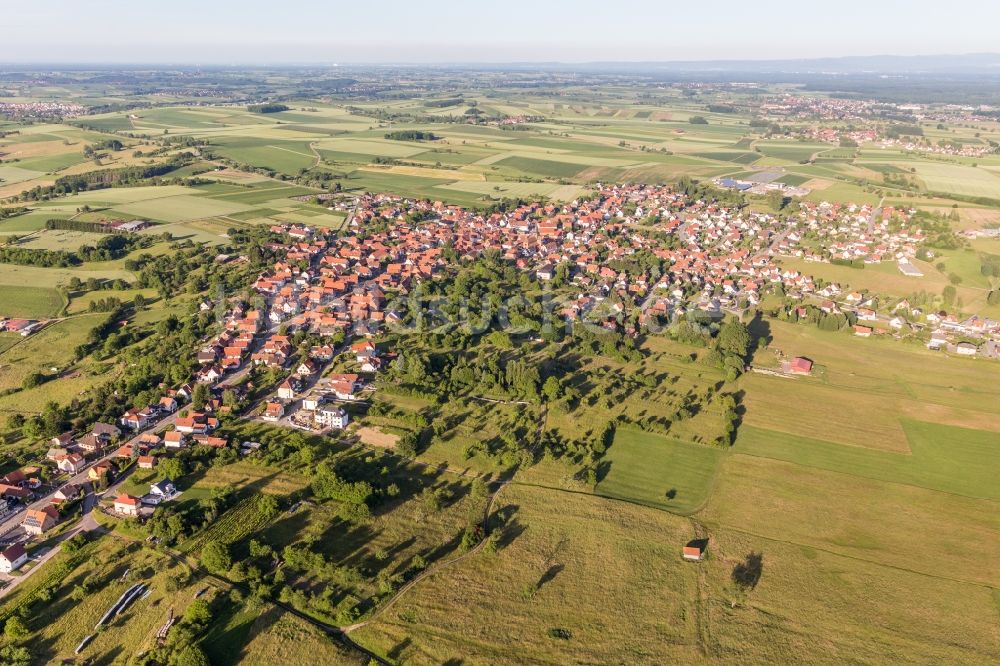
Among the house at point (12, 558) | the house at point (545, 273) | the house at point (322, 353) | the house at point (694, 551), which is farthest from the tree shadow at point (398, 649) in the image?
the house at point (545, 273)

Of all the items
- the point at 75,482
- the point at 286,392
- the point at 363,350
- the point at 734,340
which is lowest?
the point at 75,482

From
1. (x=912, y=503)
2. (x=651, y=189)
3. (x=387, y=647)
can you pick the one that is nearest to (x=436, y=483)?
(x=387, y=647)

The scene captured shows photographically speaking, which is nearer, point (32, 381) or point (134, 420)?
point (134, 420)

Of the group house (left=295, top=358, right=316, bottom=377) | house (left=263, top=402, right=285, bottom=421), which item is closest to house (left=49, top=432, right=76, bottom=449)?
house (left=263, top=402, right=285, bottom=421)

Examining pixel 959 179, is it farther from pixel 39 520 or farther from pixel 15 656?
pixel 15 656

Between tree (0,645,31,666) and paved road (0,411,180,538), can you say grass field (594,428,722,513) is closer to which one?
tree (0,645,31,666)

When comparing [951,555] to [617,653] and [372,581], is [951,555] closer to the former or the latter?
[617,653]

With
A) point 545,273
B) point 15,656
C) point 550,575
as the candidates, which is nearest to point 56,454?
point 15,656
